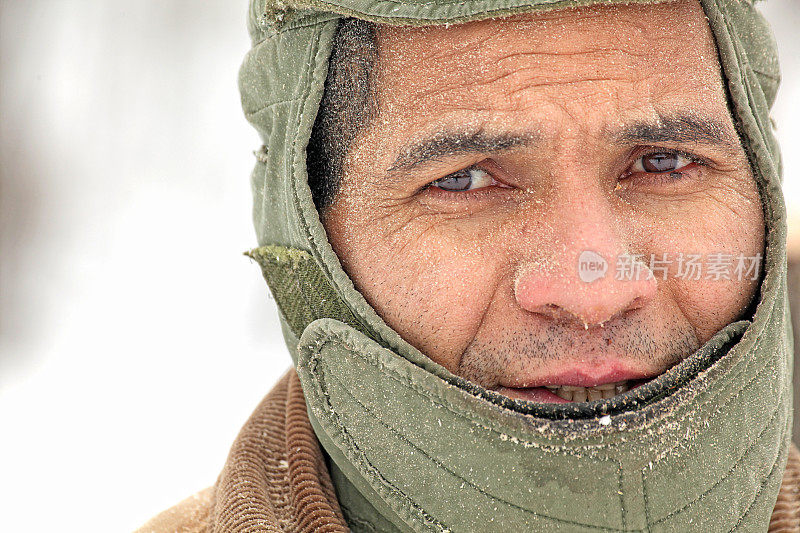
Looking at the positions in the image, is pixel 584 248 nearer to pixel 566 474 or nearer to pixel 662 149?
pixel 662 149

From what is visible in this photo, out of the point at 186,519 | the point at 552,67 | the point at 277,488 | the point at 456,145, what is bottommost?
the point at 186,519

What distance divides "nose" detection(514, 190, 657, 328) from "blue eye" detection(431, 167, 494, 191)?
0.18 m

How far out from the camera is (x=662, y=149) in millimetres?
1729

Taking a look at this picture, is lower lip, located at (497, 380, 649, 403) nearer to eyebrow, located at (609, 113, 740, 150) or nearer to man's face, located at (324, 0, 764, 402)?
man's face, located at (324, 0, 764, 402)

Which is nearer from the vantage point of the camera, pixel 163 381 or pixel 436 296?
pixel 436 296

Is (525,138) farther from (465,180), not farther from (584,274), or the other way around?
(584,274)

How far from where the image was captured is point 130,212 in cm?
582

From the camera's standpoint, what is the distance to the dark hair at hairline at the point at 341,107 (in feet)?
5.65

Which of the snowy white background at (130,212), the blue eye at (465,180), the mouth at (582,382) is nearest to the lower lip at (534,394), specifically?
the mouth at (582,382)

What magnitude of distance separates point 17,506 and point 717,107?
11.7 ft

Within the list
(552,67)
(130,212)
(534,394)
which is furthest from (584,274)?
(130,212)

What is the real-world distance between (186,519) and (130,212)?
4086mm

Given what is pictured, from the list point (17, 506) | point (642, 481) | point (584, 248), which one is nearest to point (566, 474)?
point (642, 481)

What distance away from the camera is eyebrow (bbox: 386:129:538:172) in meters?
1.62
